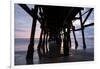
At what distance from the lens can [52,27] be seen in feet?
8.35

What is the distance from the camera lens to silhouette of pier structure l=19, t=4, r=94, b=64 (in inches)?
98.1

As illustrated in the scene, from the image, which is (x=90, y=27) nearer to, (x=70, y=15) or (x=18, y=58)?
(x=70, y=15)

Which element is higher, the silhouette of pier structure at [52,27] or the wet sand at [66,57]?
the silhouette of pier structure at [52,27]

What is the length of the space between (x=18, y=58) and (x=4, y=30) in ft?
1.36

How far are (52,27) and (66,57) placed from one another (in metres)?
0.48

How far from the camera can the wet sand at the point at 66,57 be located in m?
2.43

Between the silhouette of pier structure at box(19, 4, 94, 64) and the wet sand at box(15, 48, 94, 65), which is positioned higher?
the silhouette of pier structure at box(19, 4, 94, 64)

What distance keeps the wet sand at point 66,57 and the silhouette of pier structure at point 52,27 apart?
0.18 ft

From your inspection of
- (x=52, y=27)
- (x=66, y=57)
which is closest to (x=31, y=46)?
(x=52, y=27)

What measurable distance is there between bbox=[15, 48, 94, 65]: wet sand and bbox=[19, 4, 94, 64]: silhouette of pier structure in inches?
2.2

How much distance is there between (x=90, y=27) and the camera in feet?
8.92

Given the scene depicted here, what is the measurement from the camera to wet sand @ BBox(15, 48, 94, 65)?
2.43 metres

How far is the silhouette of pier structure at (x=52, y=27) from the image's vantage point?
2.49 m

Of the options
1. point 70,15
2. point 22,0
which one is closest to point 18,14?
point 22,0
